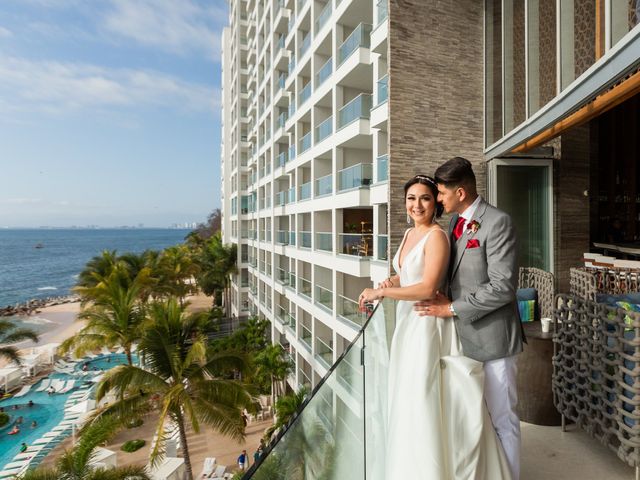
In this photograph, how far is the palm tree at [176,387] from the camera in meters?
10.5

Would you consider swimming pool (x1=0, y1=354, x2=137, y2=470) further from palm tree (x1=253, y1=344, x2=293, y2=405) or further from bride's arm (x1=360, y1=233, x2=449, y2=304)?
bride's arm (x1=360, y1=233, x2=449, y2=304)

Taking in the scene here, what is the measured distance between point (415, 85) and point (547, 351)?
20.5 ft

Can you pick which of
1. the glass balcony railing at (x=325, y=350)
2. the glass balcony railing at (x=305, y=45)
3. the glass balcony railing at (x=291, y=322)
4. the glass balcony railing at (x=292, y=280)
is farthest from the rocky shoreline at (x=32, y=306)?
the glass balcony railing at (x=305, y=45)

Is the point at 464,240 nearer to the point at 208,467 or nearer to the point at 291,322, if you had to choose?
the point at 208,467

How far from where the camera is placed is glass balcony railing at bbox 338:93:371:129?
1350 centimetres

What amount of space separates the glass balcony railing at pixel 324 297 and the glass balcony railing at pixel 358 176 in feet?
16.1

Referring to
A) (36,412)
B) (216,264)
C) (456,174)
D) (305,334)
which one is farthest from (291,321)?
(456,174)

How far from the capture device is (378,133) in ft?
42.5

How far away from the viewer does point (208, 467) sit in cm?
1606

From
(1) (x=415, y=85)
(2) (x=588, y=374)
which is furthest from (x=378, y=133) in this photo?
(2) (x=588, y=374)

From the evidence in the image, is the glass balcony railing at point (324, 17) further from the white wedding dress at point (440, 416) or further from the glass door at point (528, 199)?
the white wedding dress at point (440, 416)

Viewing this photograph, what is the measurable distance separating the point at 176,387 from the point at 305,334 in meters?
10.2

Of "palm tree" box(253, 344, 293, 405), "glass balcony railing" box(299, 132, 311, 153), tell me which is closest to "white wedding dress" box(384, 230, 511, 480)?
"palm tree" box(253, 344, 293, 405)

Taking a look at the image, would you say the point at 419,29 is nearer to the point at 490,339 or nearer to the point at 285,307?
the point at 490,339
